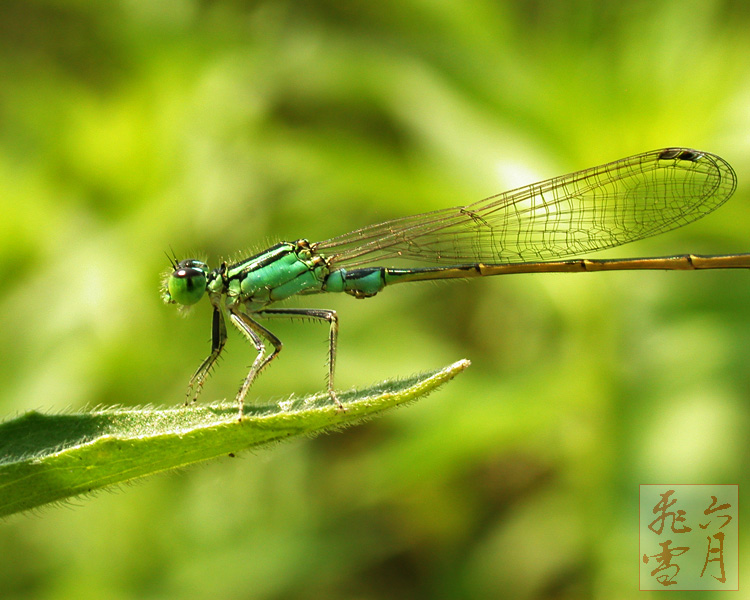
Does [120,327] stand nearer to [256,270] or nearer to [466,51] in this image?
[256,270]

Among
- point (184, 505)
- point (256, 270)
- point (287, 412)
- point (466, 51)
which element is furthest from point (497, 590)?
point (466, 51)

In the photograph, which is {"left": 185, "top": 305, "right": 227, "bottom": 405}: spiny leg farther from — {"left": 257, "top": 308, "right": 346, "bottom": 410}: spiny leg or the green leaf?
the green leaf

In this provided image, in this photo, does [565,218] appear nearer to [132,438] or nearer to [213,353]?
[213,353]

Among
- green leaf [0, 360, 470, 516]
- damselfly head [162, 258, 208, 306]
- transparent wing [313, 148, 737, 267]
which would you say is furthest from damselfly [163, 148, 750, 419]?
green leaf [0, 360, 470, 516]

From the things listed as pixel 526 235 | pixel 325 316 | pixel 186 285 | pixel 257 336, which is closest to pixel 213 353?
pixel 257 336

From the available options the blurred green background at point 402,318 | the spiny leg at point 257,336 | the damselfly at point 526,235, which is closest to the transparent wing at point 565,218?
the damselfly at point 526,235

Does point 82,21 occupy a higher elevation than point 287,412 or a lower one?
higher

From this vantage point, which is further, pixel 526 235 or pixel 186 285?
pixel 526 235
